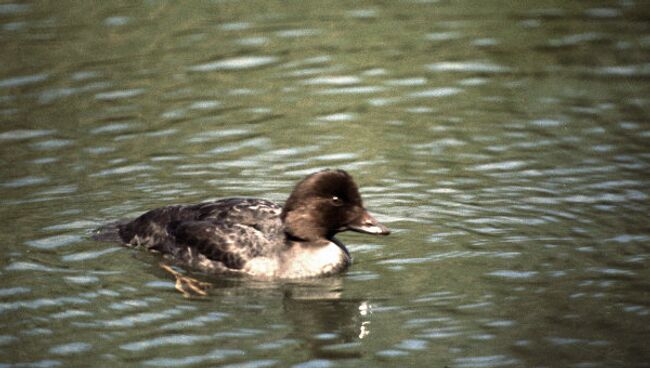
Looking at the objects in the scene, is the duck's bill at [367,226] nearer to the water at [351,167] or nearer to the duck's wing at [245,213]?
the water at [351,167]

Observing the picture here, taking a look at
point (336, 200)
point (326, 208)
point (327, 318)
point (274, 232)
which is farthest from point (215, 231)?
point (327, 318)

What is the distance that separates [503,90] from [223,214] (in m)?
6.34

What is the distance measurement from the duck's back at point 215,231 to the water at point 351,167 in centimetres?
28

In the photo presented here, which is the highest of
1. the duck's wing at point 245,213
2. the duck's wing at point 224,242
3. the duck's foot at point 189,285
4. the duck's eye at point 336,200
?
the duck's eye at point 336,200

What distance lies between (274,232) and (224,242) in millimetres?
511

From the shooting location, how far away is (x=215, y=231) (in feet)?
41.8

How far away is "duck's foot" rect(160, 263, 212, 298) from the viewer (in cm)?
1194

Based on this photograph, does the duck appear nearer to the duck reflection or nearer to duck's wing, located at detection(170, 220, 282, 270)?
duck's wing, located at detection(170, 220, 282, 270)

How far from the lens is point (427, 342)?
10.5m

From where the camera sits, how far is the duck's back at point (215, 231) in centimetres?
1260

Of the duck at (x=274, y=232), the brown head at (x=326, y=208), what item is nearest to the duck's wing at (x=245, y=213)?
the duck at (x=274, y=232)

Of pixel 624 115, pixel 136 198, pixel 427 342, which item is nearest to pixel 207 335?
pixel 427 342

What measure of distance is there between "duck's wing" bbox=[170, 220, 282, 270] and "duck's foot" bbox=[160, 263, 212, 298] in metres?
0.37

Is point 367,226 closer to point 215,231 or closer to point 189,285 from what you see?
point 215,231
